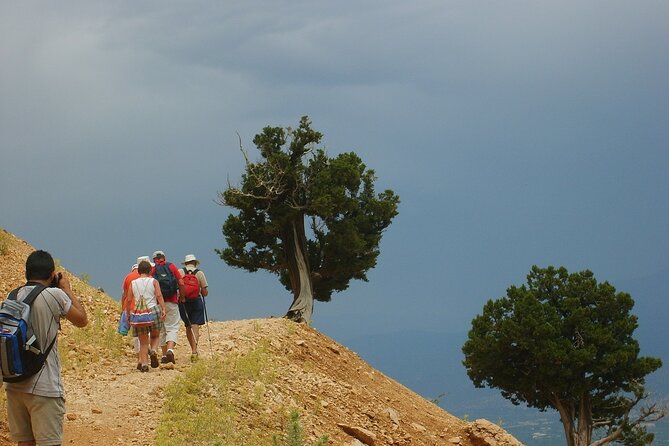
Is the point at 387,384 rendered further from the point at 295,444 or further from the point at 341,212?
the point at 295,444

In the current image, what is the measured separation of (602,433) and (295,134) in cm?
2262

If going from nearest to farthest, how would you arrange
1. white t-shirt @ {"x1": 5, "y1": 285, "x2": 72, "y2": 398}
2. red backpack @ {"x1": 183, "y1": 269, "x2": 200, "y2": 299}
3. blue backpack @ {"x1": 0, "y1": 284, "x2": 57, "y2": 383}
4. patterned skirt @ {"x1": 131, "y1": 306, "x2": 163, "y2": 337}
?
blue backpack @ {"x1": 0, "y1": 284, "x2": 57, "y2": 383}
white t-shirt @ {"x1": 5, "y1": 285, "x2": 72, "y2": 398}
patterned skirt @ {"x1": 131, "y1": 306, "x2": 163, "y2": 337}
red backpack @ {"x1": 183, "y1": 269, "x2": 200, "y2": 299}

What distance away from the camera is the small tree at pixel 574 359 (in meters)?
38.6

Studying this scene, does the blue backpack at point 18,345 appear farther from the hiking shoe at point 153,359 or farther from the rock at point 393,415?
the rock at point 393,415

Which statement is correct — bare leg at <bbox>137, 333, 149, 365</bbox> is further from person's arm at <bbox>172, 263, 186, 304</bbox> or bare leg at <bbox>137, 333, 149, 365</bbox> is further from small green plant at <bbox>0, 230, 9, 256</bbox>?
small green plant at <bbox>0, 230, 9, 256</bbox>

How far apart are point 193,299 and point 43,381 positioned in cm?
906

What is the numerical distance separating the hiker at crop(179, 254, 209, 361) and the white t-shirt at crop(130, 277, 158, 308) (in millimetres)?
1498

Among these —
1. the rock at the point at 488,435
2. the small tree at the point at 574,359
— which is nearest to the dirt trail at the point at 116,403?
the rock at the point at 488,435

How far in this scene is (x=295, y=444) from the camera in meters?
12.0

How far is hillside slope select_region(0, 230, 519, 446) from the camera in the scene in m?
13.4

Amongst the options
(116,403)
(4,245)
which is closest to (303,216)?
(4,245)

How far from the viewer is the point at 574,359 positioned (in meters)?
37.8

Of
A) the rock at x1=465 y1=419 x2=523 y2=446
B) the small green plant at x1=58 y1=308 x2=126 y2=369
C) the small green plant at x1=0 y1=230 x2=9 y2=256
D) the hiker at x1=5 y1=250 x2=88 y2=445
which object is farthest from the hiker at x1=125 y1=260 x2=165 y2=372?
the small green plant at x1=0 y1=230 x2=9 y2=256

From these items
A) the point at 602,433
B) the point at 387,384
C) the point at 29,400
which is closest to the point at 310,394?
the point at 387,384
